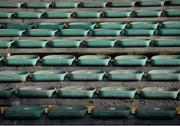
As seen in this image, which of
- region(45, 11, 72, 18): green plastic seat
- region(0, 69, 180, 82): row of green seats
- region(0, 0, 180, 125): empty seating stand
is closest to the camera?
region(0, 0, 180, 125): empty seating stand

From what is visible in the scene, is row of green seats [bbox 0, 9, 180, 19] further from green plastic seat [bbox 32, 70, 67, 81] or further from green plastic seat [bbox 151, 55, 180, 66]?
green plastic seat [bbox 32, 70, 67, 81]

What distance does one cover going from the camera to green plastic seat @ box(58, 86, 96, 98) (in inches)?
213

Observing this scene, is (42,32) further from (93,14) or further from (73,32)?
(93,14)

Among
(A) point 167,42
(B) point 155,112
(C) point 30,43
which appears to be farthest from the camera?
(C) point 30,43

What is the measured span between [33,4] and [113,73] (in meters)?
3.17

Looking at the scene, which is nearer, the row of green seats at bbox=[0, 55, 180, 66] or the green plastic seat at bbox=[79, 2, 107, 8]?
the row of green seats at bbox=[0, 55, 180, 66]

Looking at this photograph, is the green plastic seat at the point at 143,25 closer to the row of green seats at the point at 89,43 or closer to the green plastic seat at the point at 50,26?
the row of green seats at the point at 89,43

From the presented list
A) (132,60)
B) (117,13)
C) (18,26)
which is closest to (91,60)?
(132,60)

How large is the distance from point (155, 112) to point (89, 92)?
1093mm

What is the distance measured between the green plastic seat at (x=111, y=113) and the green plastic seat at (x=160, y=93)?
0.45 metres

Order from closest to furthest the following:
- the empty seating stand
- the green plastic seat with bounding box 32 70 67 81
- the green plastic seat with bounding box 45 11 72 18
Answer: the empty seating stand
the green plastic seat with bounding box 32 70 67 81
the green plastic seat with bounding box 45 11 72 18

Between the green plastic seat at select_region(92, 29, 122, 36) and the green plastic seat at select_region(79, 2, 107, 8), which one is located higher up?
the green plastic seat at select_region(79, 2, 107, 8)

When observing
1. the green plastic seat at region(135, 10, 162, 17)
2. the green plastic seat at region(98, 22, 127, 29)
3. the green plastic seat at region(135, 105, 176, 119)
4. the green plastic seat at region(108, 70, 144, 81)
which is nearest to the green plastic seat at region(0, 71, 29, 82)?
the green plastic seat at region(108, 70, 144, 81)

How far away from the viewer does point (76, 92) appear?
5441mm
